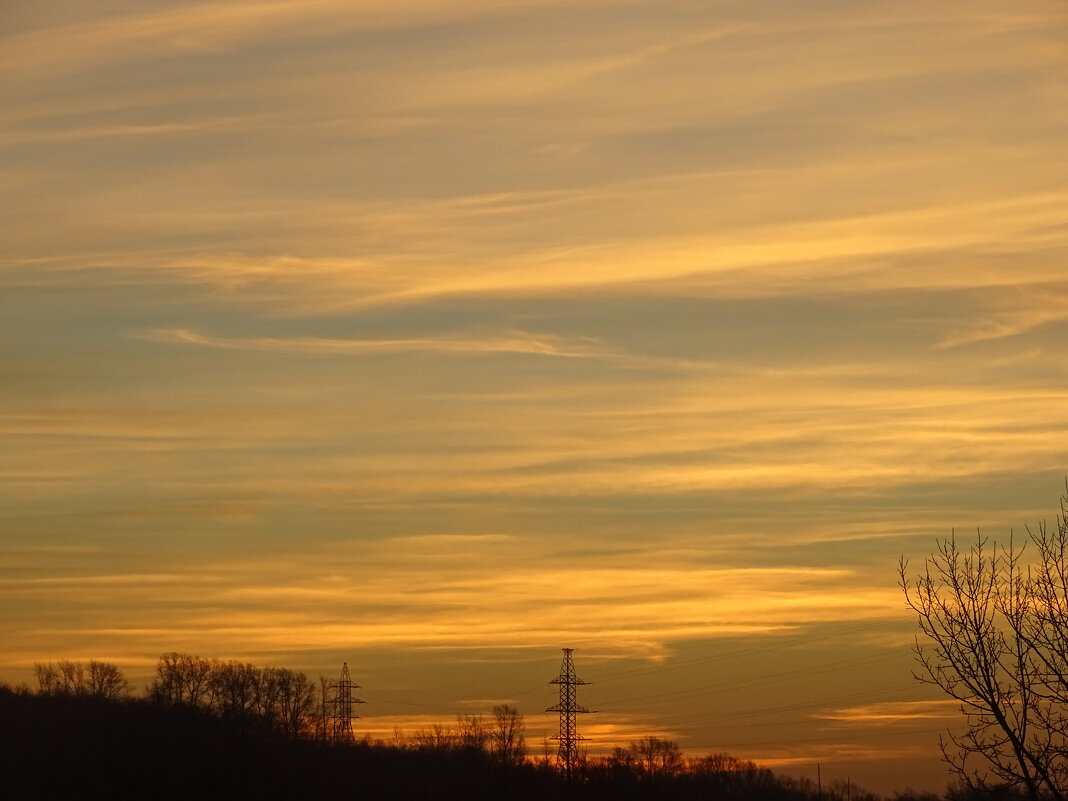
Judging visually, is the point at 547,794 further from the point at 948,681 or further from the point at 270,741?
the point at 948,681

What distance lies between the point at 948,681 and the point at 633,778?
407 feet

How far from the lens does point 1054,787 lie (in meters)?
23.3

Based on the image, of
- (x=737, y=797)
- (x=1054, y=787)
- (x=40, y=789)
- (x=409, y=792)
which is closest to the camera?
(x=1054, y=787)

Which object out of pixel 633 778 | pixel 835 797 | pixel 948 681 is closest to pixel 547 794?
pixel 633 778

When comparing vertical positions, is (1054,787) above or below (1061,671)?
below

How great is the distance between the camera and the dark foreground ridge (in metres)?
131

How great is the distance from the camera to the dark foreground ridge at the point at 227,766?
13075 centimetres

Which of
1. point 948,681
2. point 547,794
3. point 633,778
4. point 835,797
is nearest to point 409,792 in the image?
point 547,794

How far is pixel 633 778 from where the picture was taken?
145 metres

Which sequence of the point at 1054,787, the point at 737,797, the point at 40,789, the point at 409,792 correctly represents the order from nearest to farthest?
the point at 1054,787, the point at 40,789, the point at 409,792, the point at 737,797

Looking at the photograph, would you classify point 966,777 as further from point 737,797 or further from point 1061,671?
point 737,797

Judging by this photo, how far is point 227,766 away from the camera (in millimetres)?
134375

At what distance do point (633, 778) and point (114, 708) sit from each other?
49649 mm

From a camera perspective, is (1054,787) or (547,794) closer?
(1054,787)
